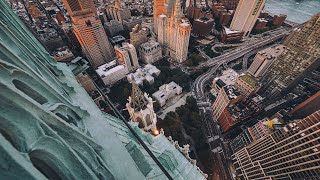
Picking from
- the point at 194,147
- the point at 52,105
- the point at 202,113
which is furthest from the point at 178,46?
the point at 52,105

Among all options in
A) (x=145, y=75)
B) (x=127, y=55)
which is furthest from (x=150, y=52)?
(x=145, y=75)

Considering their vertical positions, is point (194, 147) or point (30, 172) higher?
point (30, 172)

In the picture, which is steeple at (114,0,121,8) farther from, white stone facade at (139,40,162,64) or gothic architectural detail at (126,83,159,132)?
gothic architectural detail at (126,83,159,132)

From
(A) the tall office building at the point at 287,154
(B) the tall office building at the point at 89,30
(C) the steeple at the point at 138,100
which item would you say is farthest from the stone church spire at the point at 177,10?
(A) the tall office building at the point at 287,154

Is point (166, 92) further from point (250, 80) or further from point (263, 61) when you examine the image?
point (263, 61)

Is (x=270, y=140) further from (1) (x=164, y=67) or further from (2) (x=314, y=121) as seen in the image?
(1) (x=164, y=67)

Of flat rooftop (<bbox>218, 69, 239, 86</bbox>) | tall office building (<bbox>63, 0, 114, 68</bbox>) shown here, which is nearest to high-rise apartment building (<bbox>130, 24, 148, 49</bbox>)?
tall office building (<bbox>63, 0, 114, 68</bbox>)
